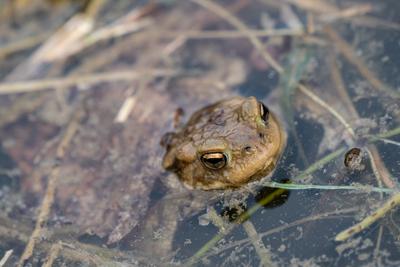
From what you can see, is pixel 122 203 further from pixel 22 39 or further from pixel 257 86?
pixel 22 39

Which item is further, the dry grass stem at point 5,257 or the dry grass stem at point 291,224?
the dry grass stem at point 5,257

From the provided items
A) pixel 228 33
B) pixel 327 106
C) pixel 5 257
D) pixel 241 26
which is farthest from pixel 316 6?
pixel 5 257

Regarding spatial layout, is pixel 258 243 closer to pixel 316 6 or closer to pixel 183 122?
pixel 183 122

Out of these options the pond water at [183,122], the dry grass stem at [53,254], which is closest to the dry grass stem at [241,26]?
the pond water at [183,122]

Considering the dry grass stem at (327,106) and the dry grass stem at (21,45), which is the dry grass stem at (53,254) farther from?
the dry grass stem at (21,45)

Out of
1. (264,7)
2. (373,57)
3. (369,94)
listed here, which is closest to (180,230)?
(369,94)

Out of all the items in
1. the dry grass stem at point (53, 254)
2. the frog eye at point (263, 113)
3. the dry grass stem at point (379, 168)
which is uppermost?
the frog eye at point (263, 113)
